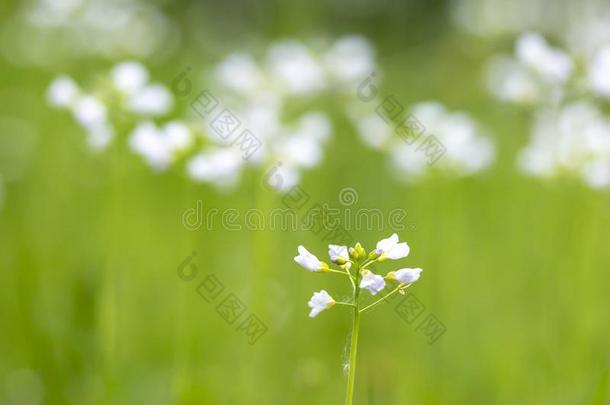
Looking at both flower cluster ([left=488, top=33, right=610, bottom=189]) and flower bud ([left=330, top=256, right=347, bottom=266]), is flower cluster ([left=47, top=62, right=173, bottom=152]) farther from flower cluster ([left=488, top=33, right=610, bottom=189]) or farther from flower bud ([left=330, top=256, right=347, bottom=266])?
flower cluster ([left=488, top=33, right=610, bottom=189])

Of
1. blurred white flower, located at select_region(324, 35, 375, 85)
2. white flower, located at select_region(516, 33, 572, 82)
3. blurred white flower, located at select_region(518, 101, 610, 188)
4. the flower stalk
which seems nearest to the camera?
the flower stalk

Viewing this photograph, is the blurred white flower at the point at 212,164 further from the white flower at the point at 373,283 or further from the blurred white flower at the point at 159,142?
the white flower at the point at 373,283

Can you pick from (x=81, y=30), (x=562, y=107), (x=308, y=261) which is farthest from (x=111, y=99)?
(x=81, y=30)

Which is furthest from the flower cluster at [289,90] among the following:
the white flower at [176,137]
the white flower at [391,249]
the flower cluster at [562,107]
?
the white flower at [391,249]

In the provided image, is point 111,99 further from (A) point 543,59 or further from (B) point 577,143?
(B) point 577,143

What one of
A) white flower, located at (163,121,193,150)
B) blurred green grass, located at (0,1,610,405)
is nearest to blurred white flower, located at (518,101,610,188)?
blurred green grass, located at (0,1,610,405)

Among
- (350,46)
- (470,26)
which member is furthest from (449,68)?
(350,46)
